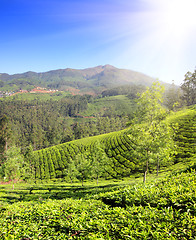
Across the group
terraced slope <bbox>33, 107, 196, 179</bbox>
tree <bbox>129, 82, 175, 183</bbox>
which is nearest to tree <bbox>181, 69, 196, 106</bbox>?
terraced slope <bbox>33, 107, 196, 179</bbox>

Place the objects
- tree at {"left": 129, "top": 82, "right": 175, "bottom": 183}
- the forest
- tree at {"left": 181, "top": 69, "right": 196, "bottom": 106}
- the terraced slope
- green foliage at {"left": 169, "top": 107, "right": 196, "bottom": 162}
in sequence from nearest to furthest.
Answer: the forest, tree at {"left": 129, "top": 82, "right": 175, "bottom": 183}, green foliage at {"left": 169, "top": 107, "right": 196, "bottom": 162}, the terraced slope, tree at {"left": 181, "top": 69, "right": 196, "bottom": 106}

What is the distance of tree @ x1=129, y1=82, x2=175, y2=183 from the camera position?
16438 mm

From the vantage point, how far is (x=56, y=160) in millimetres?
73062

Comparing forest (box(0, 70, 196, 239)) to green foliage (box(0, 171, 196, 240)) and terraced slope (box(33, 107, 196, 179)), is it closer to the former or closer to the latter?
green foliage (box(0, 171, 196, 240))

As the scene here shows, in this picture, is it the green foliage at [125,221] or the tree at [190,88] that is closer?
the green foliage at [125,221]

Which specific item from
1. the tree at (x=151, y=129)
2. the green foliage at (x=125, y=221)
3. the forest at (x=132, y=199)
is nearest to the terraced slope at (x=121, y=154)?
the forest at (x=132, y=199)

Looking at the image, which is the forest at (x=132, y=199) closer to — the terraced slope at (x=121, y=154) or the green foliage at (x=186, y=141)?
the green foliage at (x=186, y=141)

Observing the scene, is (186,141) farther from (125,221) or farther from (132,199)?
(125,221)

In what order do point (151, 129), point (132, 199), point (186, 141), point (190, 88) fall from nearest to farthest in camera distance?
point (132, 199)
point (151, 129)
point (186, 141)
point (190, 88)

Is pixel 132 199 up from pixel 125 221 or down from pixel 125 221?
down

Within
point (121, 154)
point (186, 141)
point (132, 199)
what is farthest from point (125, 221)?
point (121, 154)

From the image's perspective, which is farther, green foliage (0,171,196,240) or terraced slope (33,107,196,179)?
terraced slope (33,107,196,179)

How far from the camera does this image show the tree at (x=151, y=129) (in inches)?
647

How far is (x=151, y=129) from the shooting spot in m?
16.5
